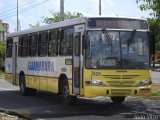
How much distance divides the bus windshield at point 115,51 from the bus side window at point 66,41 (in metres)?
1.64

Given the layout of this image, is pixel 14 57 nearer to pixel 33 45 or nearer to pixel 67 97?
pixel 33 45

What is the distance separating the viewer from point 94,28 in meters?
16.7

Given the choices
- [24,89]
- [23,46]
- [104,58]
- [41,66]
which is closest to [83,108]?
[104,58]

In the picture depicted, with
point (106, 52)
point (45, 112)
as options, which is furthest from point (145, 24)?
point (45, 112)

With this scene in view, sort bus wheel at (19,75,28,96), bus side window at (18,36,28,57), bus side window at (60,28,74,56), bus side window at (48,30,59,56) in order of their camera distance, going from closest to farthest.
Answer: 1. bus side window at (60,28,74,56)
2. bus side window at (48,30,59,56)
3. bus side window at (18,36,28,57)
4. bus wheel at (19,75,28,96)

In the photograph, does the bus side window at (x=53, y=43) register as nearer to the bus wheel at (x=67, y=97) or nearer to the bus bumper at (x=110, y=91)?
the bus wheel at (x=67, y=97)

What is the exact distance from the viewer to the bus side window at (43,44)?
68.3ft

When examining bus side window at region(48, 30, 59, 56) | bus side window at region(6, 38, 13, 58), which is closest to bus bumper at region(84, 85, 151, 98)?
bus side window at region(48, 30, 59, 56)

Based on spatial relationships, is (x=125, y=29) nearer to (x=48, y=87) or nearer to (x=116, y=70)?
(x=116, y=70)

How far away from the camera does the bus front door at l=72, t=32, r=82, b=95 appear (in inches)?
674

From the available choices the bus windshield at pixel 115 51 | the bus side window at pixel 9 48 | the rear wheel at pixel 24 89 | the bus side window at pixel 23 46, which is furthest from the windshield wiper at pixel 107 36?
the bus side window at pixel 9 48

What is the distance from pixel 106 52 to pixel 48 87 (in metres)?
4.46

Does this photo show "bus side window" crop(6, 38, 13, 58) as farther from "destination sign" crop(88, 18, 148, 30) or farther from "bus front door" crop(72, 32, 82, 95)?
"destination sign" crop(88, 18, 148, 30)

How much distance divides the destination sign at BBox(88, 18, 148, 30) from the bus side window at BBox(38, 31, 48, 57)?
14.3ft
